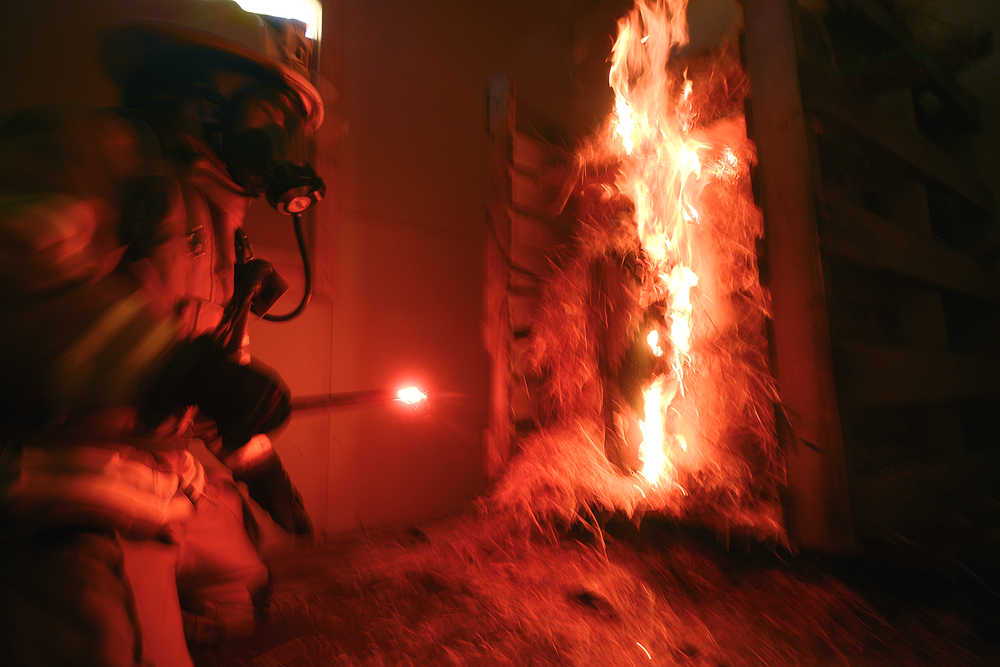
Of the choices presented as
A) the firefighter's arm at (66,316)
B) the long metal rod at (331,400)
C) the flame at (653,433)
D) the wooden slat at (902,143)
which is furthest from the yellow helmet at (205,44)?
the wooden slat at (902,143)

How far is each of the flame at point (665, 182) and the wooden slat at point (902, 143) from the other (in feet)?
1.85

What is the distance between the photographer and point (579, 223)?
3979mm

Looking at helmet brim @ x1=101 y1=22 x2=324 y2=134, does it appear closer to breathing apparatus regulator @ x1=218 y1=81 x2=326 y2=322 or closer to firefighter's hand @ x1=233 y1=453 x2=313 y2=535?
breathing apparatus regulator @ x1=218 y1=81 x2=326 y2=322

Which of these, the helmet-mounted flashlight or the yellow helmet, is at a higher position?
the yellow helmet

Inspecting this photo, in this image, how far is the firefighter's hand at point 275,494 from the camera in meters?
2.17

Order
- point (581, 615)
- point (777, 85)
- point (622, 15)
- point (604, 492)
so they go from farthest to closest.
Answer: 1. point (622, 15)
2. point (604, 492)
3. point (777, 85)
4. point (581, 615)

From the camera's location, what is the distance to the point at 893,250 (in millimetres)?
3256

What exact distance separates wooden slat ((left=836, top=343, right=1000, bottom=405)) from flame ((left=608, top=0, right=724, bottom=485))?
2.82 feet

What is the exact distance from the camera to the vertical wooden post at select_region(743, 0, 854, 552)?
2.65 metres

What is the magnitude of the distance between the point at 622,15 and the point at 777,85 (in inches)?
88.6

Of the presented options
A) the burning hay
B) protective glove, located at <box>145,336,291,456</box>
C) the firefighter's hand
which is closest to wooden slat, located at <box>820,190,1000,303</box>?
the burning hay

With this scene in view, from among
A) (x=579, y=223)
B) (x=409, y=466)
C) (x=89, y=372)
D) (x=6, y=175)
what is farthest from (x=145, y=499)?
(x=579, y=223)

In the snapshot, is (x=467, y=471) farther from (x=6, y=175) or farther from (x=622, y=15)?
(x=622, y=15)

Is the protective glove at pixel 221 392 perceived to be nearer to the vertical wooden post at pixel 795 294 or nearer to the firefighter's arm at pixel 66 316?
the firefighter's arm at pixel 66 316
